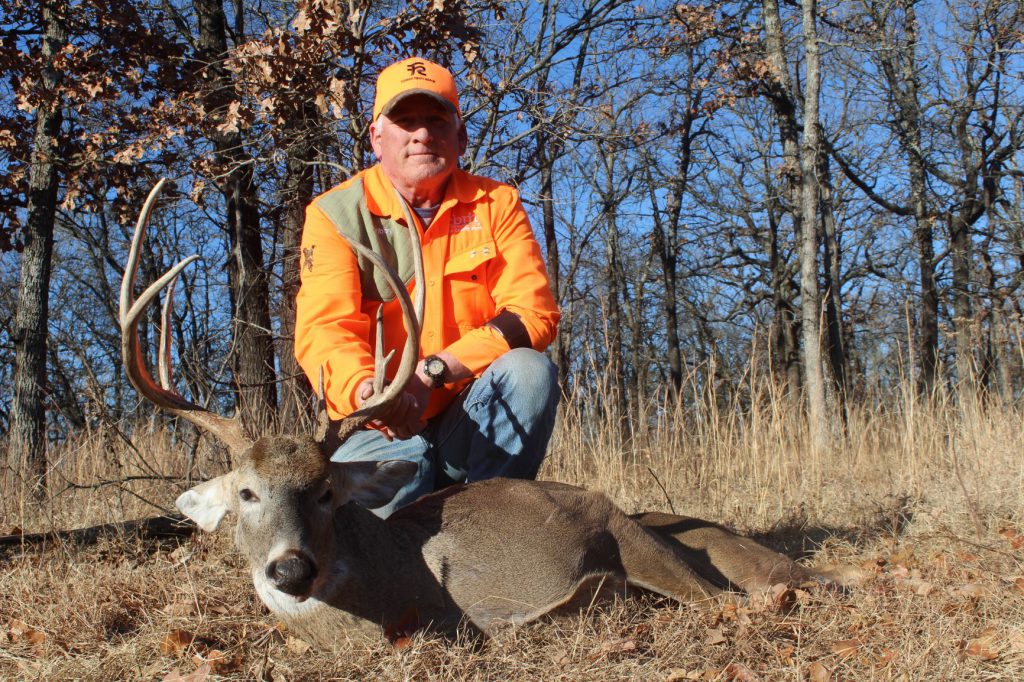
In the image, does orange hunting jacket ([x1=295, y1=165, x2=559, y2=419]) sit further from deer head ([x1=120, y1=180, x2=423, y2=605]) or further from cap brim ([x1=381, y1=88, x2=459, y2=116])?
deer head ([x1=120, y1=180, x2=423, y2=605])

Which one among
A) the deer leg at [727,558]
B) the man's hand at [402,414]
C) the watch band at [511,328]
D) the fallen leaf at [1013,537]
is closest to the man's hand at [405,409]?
the man's hand at [402,414]

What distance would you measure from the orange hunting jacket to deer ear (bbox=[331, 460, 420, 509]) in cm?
48

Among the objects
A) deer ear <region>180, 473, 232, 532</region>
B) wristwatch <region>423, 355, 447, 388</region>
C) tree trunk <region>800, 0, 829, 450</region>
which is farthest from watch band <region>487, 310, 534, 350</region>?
tree trunk <region>800, 0, 829, 450</region>

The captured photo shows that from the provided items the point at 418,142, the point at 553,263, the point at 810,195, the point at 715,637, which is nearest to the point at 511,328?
the point at 418,142

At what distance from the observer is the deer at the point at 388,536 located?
107 inches

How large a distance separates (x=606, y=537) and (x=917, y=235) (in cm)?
1639

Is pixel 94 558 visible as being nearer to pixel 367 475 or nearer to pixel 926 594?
pixel 367 475

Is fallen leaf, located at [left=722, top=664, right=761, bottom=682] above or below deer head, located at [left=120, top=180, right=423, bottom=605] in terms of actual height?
below

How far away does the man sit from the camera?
3615 mm

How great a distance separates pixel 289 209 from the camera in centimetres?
753

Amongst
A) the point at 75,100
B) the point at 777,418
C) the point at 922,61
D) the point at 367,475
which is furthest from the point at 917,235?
the point at 367,475

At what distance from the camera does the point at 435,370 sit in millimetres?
3500

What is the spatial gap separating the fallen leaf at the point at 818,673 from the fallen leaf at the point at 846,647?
131mm

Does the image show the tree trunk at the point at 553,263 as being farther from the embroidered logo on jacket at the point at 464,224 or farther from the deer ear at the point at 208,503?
the deer ear at the point at 208,503
